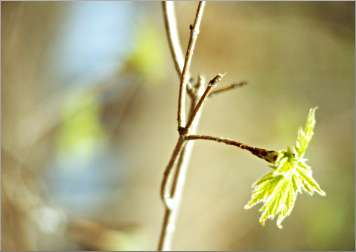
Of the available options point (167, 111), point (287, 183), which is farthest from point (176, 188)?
point (167, 111)

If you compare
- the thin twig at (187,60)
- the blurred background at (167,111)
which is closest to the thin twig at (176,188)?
the thin twig at (187,60)

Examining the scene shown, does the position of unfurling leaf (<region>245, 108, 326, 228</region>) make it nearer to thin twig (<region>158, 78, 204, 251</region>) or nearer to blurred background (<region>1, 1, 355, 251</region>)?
thin twig (<region>158, 78, 204, 251</region>)

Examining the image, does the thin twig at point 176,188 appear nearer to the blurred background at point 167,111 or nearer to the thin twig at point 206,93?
the thin twig at point 206,93

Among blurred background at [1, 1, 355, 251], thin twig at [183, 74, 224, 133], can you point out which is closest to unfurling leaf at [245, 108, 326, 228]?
thin twig at [183, 74, 224, 133]

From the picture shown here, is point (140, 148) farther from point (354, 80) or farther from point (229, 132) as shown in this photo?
point (354, 80)

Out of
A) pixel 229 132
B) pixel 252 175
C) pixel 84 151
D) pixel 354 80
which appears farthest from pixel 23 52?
pixel 354 80
